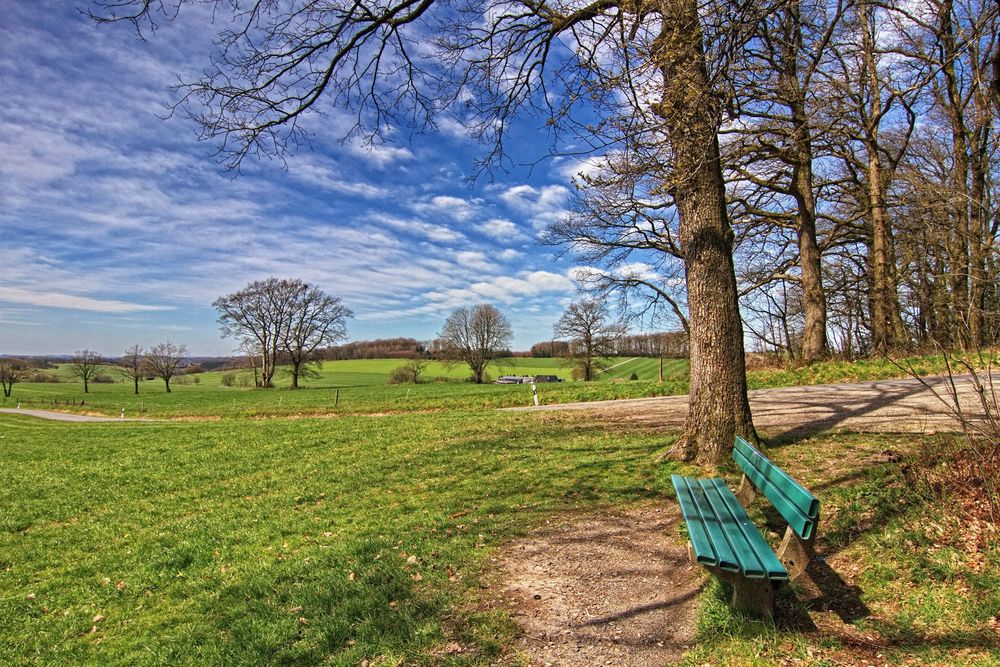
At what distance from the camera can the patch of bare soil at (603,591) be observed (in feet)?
9.89

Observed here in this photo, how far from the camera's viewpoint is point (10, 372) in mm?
53781

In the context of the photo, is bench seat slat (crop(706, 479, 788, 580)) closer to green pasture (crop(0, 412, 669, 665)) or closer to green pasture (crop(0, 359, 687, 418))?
green pasture (crop(0, 412, 669, 665))

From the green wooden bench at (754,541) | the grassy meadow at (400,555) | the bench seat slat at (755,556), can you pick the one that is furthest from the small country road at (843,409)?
the bench seat slat at (755,556)

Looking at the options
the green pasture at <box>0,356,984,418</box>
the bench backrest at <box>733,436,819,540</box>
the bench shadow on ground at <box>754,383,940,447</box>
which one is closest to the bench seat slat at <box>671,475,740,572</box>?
the bench backrest at <box>733,436,819,540</box>

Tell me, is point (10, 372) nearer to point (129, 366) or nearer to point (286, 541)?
point (129, 366)

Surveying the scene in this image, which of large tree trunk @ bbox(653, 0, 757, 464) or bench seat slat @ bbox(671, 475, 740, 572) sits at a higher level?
large tree trunk @ bbox(653, 0, 757, 464)

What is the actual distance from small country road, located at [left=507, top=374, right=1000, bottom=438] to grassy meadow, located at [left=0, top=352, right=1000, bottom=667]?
813 millimetres

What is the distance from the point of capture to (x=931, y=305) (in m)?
4.52

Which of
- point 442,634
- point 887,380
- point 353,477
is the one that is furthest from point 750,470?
point 887,380

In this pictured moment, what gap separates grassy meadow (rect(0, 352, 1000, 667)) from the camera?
2975 millimetres

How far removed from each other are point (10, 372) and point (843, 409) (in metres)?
73.8

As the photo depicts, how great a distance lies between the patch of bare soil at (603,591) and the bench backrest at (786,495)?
33.4 inches

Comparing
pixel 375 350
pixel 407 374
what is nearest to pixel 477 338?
pixel 407 374

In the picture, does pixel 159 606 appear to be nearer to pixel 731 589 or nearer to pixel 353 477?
pixel 353 477
